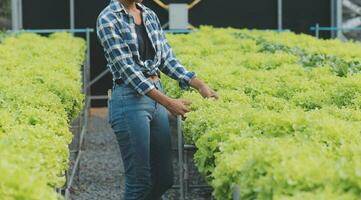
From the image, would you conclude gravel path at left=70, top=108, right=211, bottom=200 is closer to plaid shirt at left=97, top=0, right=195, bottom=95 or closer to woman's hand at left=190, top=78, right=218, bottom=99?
woman's hand at left=190, top=78, right=218, bottom=99

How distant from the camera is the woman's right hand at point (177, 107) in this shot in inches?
285

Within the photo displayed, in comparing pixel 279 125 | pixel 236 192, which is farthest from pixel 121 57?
pixel 236 192

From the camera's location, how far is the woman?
24.0 feet

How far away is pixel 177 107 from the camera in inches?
288

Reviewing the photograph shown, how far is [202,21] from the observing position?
2125 cm

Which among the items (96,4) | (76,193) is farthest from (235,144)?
(96,4)

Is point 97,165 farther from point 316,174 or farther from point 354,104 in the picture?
point 316,174

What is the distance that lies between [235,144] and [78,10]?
15362mm

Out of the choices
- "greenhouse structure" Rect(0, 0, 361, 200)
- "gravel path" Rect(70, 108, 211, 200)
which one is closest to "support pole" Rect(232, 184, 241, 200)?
"greenhouse structure" Rect(0, 0, 361, 200)

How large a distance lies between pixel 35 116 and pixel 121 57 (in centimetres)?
93

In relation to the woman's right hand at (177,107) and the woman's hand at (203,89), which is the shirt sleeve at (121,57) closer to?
the woman's right hand at (177,107)

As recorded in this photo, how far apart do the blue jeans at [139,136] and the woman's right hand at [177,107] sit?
0.25 m

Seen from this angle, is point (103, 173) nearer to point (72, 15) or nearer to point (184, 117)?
point (184, 117)

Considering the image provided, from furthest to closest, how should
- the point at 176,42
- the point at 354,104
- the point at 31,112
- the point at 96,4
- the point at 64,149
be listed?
the point at 96,4 < the point at 176,42 < the point at 354,104 < the point at 31,112 < the point at 64,149
